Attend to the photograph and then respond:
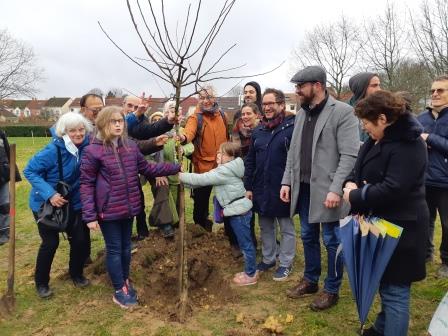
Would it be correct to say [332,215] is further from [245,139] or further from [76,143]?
[76,143]

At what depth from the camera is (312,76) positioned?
3.56 meters

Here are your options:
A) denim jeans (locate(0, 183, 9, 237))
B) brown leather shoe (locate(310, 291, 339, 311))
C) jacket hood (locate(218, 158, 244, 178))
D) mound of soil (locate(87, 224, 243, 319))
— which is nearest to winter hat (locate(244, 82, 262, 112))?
jacket hood (locate(218, 158, 244, 178))

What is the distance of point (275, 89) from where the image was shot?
13.8 feet

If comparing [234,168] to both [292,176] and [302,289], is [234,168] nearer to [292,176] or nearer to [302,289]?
[292,176]

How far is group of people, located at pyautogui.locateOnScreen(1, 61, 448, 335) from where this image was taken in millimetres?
2686

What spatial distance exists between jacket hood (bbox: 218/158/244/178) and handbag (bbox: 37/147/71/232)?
5.32 ft

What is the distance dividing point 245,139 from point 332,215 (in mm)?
1661

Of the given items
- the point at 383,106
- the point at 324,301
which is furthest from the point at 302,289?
the point at 383,106

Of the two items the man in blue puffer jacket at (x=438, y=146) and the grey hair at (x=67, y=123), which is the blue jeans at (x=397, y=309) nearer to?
the man in blue puffer jacket at (x=438, y=146)

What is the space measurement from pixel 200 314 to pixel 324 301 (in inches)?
47.8

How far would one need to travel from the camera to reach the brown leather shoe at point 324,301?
3.75m

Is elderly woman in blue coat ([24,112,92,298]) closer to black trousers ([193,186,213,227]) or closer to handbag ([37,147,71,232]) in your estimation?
handbag ([37,147,71,232])

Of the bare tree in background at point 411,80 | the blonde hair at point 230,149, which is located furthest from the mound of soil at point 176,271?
the bare tree in background at point 411,80

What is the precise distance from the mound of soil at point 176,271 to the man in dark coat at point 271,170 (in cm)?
69
